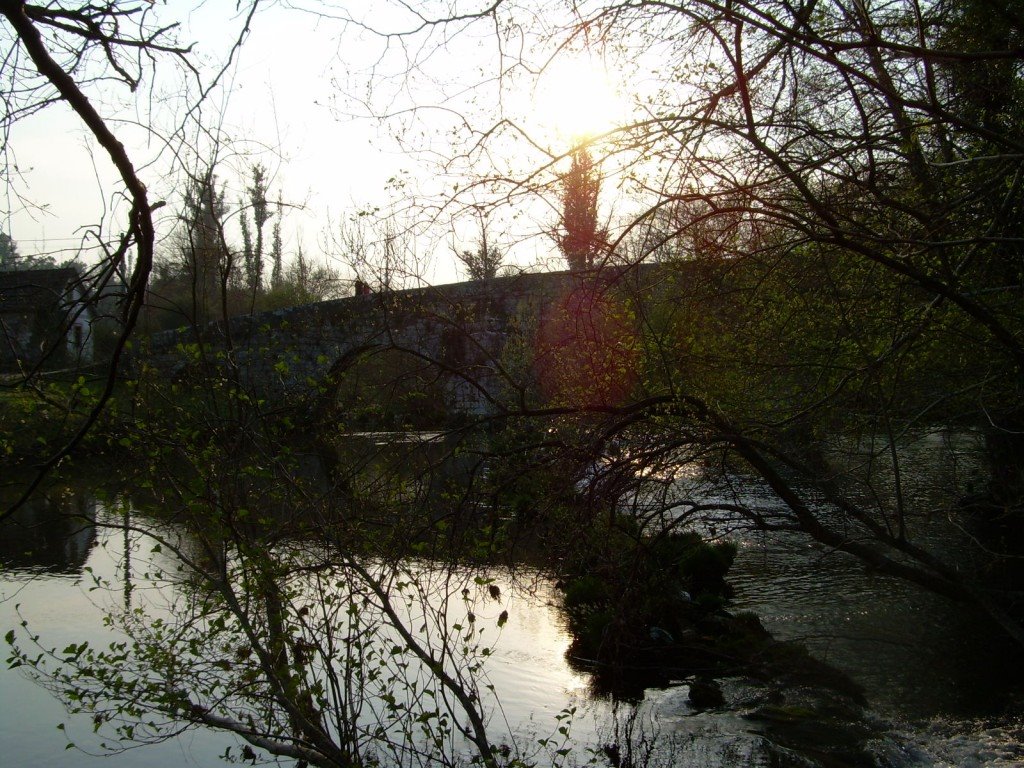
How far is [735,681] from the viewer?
5.36 metres

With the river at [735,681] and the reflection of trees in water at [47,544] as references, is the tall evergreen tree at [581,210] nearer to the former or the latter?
the river at [735,681]

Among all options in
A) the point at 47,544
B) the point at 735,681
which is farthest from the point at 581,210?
the point at 47,544

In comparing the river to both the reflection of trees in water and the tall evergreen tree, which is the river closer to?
the reflection of trees in water

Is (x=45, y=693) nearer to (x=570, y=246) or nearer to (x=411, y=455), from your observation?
(x=411, y=455)

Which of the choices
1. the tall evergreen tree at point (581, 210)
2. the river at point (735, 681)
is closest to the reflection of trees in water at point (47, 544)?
the river at point (735, 681)

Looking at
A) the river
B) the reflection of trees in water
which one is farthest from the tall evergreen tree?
the reflection of trees in water

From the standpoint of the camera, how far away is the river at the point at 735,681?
4.54m

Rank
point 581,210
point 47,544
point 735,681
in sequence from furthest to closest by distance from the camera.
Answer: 1. point 47,544
2. point 735,681
3. point 581,210

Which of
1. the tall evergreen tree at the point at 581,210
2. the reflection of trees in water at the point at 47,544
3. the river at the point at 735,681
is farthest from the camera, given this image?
the reflection of trees in water at the point at 47,544

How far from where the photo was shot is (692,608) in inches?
237

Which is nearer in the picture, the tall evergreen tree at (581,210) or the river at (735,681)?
the tall evergreen tree at (581,210)

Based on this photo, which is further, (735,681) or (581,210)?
(735,681)

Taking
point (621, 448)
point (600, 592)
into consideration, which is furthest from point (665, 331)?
point (600, 592)

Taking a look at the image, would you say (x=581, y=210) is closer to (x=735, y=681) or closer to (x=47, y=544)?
(x=735, y=681)
